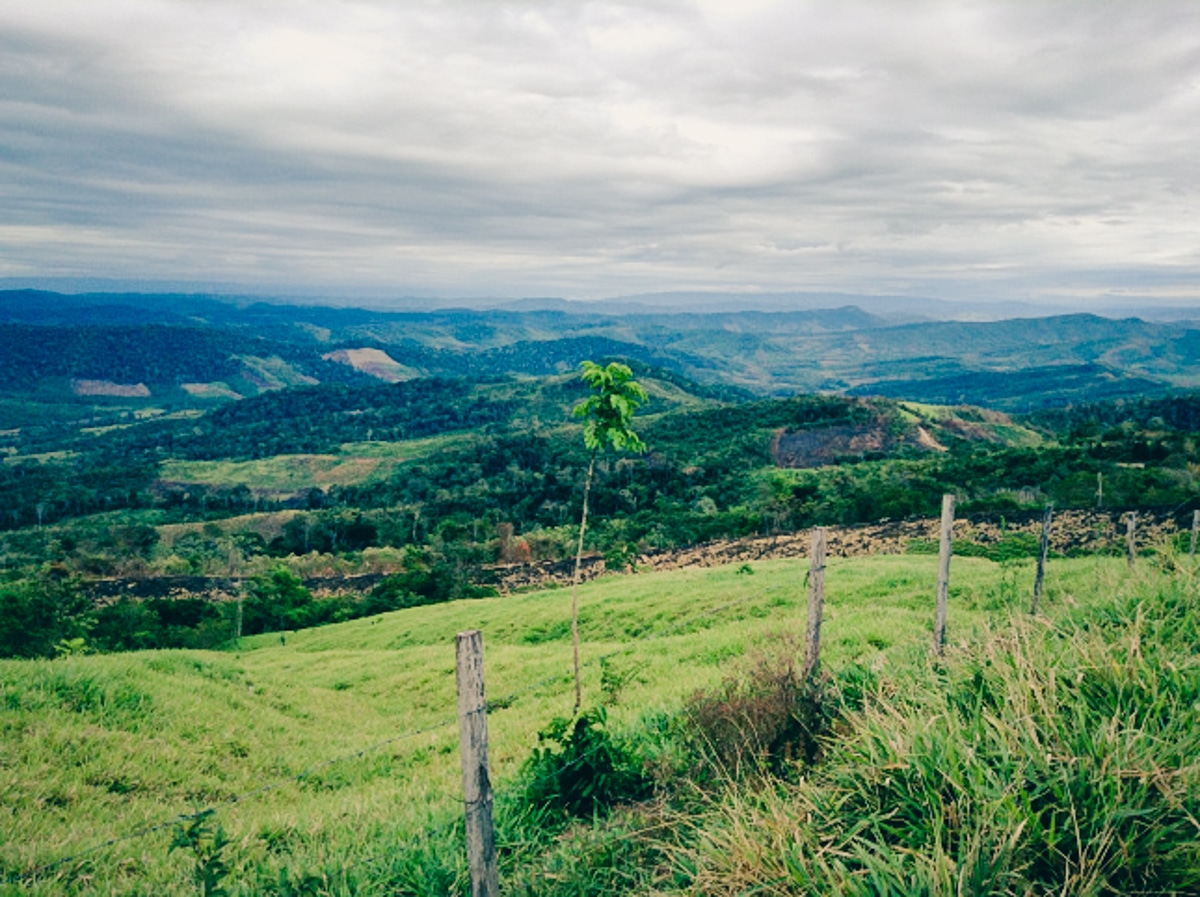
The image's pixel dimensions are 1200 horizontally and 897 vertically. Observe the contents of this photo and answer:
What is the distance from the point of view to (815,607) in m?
7.50

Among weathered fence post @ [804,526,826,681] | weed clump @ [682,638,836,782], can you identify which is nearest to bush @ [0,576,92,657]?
weed clump @ [682,638,836,782]

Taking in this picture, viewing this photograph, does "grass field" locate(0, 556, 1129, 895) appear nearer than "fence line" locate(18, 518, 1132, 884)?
No

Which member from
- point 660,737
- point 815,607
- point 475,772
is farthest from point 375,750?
point 475,772

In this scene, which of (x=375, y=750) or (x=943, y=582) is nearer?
(x=943, y=582)

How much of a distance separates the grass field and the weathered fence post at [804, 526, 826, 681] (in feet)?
2.21

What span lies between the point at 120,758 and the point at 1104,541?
117 ft

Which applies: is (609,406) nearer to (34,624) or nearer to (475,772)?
(475,772)

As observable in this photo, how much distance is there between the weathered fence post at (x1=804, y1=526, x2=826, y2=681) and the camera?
24.2 feet

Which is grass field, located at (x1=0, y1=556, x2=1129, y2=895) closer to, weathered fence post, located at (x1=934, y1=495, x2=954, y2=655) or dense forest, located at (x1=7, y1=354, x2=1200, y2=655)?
weathered fence post, located at (x1=934, y1=495, x2=954, y2=655)

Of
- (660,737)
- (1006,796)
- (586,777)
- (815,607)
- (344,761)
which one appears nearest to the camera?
(1006,796)

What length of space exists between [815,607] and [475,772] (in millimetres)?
4235

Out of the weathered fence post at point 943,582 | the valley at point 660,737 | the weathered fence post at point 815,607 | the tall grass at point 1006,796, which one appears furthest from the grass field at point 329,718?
the tall grass at point 1006,796

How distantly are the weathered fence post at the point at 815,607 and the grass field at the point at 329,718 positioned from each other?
26.6 inches

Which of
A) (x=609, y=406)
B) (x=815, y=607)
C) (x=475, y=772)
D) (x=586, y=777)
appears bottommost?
(x=586, y=777)
